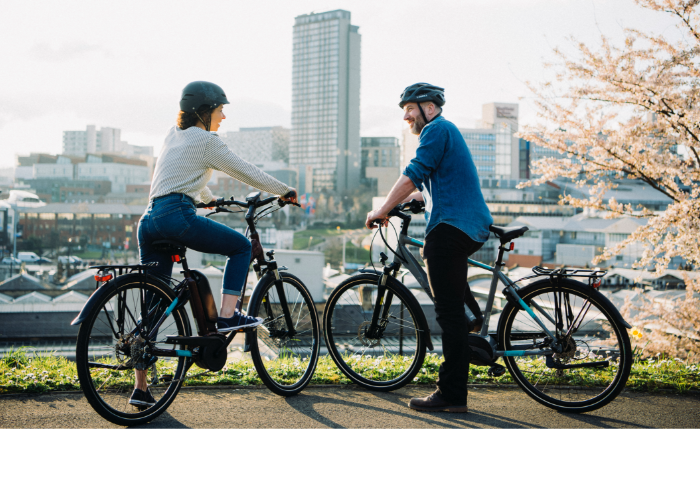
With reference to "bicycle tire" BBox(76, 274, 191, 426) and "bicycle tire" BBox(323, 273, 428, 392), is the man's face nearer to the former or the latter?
"bicycle tire" BBox(323, 273, 428, 392)

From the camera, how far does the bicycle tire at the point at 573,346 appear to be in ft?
8.34

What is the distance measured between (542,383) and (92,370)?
220cm

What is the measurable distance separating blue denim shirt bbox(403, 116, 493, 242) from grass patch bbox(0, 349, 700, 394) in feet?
2.88

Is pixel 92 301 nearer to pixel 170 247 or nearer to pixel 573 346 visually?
pixel 170 247

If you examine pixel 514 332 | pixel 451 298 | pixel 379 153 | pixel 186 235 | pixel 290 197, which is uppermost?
pixel 379 153

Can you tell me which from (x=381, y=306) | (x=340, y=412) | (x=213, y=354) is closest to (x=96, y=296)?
(x=213, y=354)

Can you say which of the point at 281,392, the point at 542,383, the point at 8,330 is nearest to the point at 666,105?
the point at 542,383

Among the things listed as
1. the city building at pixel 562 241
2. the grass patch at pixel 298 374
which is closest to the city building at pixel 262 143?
the city building at pixel 562 241

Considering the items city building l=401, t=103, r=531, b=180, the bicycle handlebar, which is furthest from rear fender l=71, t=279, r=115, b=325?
city building l=401, t=103, r=531, b=180

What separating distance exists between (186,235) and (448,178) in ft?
4.28

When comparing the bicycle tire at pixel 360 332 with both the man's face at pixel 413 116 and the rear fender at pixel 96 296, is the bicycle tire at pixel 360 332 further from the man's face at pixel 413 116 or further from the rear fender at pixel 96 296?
the rear fender at pixel 96 296

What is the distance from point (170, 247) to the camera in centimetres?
242

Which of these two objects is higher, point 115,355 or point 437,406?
point 115,355
